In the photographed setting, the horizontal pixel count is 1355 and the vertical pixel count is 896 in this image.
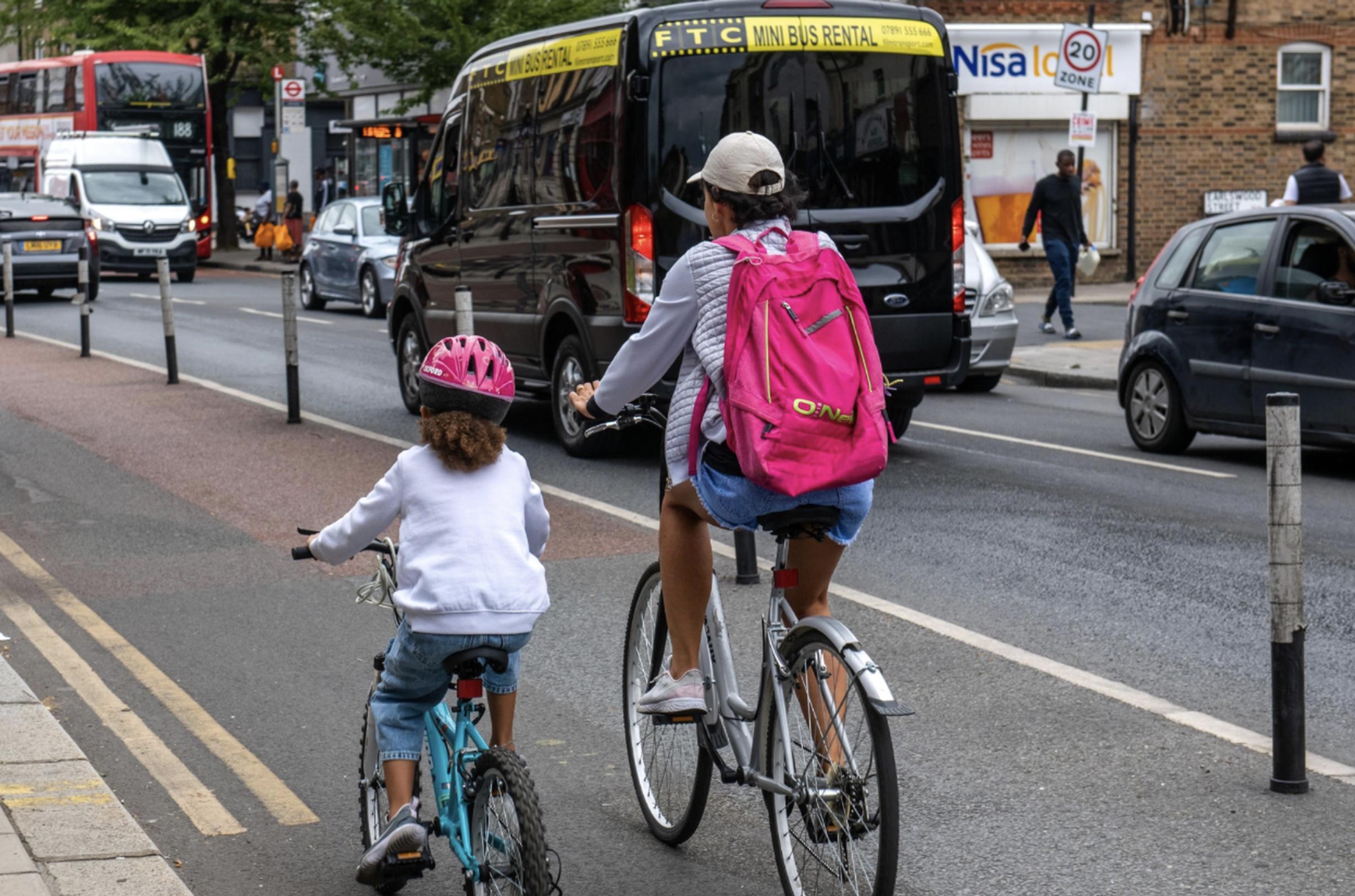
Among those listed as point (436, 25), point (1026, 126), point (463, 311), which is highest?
point (436, 25)

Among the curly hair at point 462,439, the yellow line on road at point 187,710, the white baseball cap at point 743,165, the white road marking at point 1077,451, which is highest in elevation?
the white baseball cap at point 743,165

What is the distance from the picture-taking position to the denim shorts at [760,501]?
13.9 feet

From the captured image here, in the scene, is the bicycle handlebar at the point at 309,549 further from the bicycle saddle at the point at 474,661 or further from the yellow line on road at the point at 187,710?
the yellow line on road at the point at 187,710

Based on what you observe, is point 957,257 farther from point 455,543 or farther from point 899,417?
point 455,543

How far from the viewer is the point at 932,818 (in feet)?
16.6

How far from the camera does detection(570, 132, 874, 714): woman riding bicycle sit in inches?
170

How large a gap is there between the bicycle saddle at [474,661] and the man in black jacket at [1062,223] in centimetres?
1751

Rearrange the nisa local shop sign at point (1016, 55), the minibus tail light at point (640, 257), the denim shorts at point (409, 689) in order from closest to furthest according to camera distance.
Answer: the denim shorts at point (409, 689) < the minibus tail light at point (640, 257) < the nisa local shop sign at point (1016, 55)

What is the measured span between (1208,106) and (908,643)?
81.1 feet

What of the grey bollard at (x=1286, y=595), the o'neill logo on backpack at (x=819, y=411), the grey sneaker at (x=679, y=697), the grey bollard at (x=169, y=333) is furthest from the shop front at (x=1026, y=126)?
the o'neill logo on backpack at (x=819, y=411)

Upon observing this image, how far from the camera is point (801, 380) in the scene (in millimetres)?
4098

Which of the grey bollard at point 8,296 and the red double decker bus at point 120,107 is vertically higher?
the red double decker bus at point 120,107

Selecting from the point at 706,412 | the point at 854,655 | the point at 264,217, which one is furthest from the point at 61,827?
the point at 264,217

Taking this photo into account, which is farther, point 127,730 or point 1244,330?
point 1244,330
